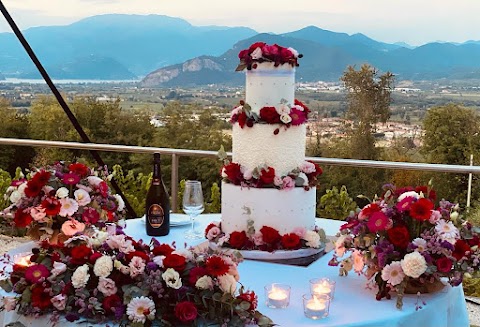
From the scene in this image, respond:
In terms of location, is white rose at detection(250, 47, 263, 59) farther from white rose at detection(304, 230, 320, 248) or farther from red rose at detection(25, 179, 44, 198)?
red rose at detection(25, 179, 44, 198)

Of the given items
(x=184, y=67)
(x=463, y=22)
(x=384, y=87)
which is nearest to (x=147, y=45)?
(x=184, y=67)

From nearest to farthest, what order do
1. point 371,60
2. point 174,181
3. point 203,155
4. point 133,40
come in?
1. point 203,155
2. point 174,181
3. point 133,40
4. point 371,60

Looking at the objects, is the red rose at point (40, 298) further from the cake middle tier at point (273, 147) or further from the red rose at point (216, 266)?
the cake middle tier at point (273, 147)

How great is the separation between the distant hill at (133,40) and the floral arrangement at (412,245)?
317 inches

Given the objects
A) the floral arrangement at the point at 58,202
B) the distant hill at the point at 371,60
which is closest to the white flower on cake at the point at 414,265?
the floral arrangement at the point at 58,202

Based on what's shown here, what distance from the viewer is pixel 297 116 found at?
6.73 feet

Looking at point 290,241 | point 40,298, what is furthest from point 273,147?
point 40,298

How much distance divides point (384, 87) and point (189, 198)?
32.6ft

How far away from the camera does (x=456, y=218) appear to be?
168cm

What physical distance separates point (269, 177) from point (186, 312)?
2.43 ft

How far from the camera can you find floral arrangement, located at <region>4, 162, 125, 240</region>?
1.89 metres

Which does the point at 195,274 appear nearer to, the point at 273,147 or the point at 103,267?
the point at 103,267

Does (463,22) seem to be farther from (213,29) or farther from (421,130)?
(213,29)

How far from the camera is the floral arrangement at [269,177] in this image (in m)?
2.01
